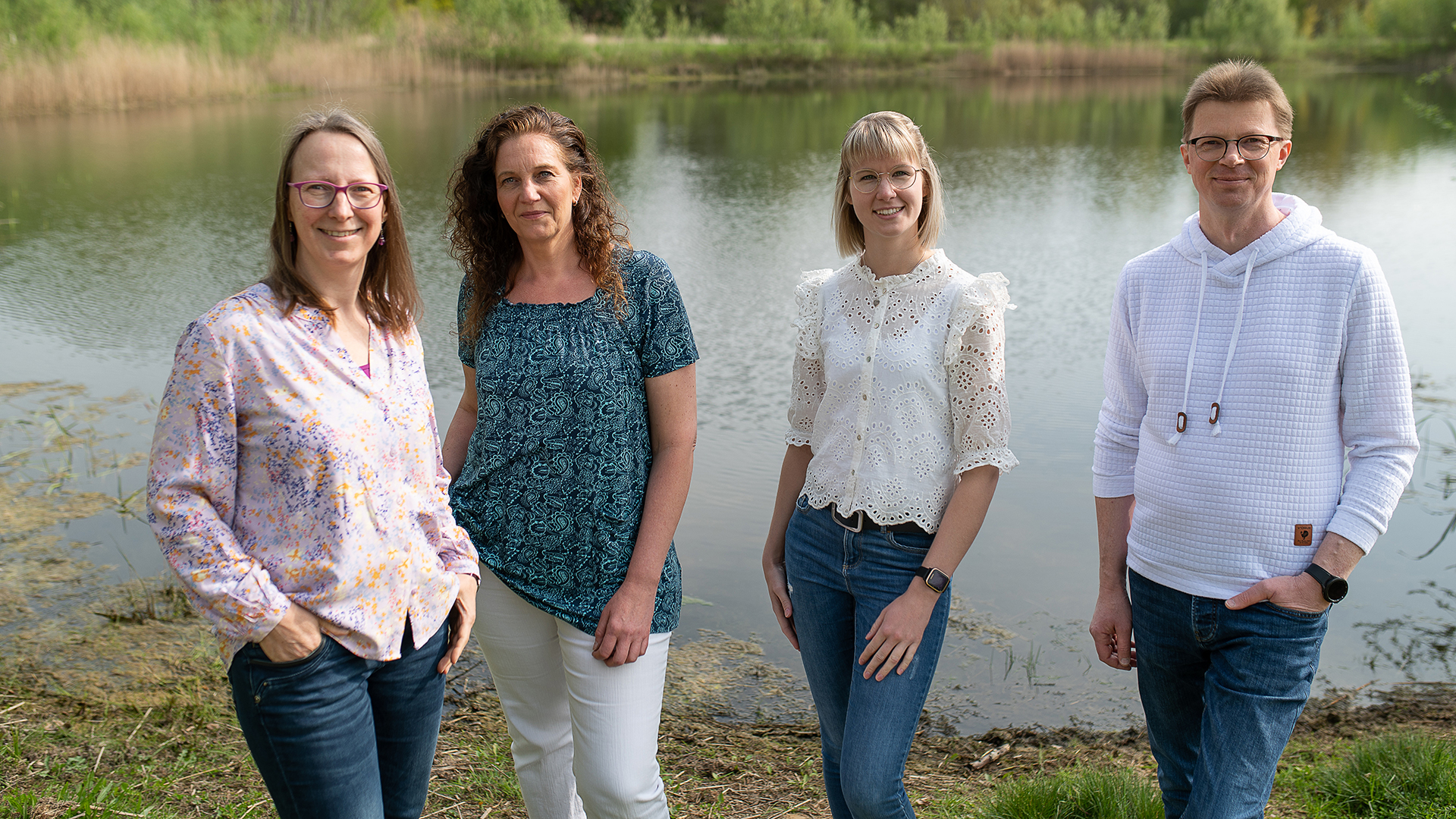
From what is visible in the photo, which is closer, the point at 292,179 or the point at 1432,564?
the point at 292,179

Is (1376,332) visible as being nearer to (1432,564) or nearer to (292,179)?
(292,179)

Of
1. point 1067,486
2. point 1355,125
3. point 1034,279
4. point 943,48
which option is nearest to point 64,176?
point 1034,279

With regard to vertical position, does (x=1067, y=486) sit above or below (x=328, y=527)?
below

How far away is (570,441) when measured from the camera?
207 centimetres

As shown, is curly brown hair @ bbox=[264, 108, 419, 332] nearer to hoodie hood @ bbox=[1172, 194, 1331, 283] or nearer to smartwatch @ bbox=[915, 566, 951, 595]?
smartwatch @ bbox=[915, 566, 951, 595]

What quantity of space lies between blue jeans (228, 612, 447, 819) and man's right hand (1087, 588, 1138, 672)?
137 cm

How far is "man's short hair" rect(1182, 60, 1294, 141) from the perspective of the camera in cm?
192

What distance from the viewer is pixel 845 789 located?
79.6 inches

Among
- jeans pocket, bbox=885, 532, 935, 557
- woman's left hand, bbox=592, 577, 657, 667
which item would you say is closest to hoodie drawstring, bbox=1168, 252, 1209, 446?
jeans pocket, bbox=885, 532, 935, 557

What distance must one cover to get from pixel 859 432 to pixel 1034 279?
277 inches

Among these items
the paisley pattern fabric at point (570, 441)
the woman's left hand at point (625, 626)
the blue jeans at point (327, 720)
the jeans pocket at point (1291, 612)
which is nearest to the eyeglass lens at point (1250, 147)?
the jeans pocket at point (1291, 612)

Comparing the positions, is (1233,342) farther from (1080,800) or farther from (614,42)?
(614,42)

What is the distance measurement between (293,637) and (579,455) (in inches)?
25.0

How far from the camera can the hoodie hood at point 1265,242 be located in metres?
1.87
